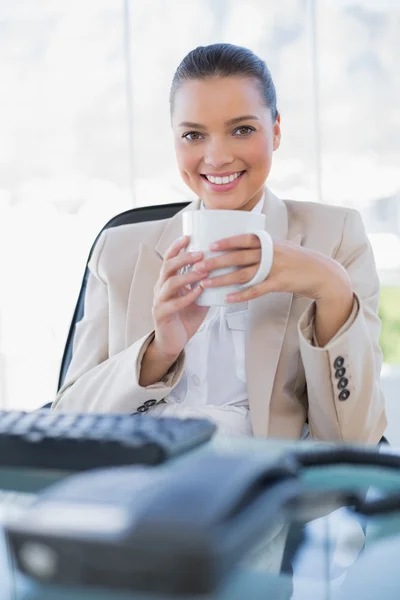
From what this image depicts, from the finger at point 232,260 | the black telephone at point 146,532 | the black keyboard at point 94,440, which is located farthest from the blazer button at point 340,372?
the black telephone at point 146,532

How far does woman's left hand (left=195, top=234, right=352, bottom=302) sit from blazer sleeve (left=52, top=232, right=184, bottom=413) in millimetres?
233

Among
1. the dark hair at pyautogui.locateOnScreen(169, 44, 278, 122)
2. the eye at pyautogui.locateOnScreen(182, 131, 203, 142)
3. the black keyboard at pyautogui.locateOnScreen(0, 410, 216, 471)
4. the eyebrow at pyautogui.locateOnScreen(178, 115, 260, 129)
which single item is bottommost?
the black keyboard at pyautogui.locateOnScreen(0, 410, 216, 471)

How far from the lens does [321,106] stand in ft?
15.0

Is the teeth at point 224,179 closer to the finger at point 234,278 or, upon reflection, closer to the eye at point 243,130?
the eye at point 243,130

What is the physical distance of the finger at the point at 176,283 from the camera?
1139 millimetres

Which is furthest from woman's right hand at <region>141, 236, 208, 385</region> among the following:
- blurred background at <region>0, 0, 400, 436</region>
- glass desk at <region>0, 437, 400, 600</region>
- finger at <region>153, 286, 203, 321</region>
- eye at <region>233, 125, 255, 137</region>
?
blurred background at <region>0, 0, 400, 436</region>

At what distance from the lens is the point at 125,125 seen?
4.66 metres

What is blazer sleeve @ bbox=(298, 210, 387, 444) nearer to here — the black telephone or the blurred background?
the black telephone

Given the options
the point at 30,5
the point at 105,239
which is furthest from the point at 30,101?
the point at 105,239

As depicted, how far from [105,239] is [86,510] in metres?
1.18

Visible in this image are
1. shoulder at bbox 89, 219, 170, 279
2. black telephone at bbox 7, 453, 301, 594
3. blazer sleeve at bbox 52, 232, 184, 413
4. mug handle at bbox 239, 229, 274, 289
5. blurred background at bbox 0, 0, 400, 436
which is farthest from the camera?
blurred background at bbox 0, 0, 400, 436

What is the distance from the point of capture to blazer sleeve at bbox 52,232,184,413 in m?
1.31

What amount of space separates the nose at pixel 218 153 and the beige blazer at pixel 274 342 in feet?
0.47

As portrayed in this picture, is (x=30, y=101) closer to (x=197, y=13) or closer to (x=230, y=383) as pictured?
(x=197, y=13)
